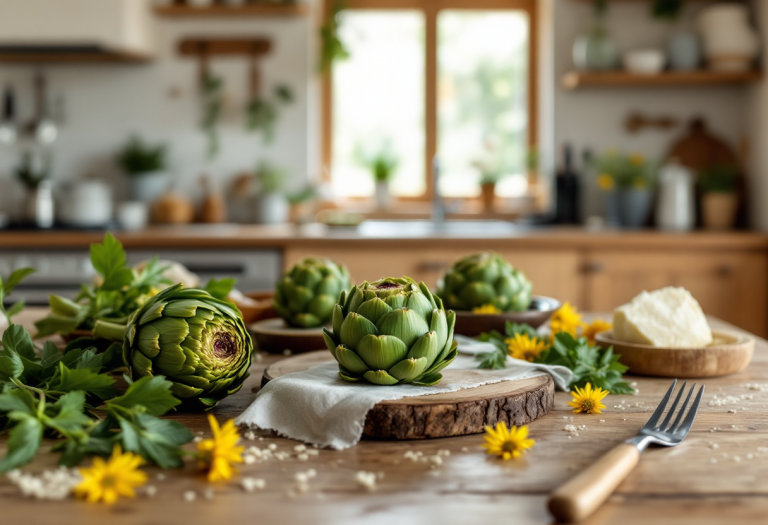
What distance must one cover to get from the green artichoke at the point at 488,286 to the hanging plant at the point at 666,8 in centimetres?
286

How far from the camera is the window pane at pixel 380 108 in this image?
422 centimetres

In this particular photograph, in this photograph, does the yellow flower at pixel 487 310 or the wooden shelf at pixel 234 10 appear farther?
the wooden shelf at pixel 234 10

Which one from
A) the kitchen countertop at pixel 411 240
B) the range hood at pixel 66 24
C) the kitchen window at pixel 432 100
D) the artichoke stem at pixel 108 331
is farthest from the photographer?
the kitchen window at pixel 432 100

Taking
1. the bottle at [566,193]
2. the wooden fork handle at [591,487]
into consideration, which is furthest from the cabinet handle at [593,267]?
the wooden fork handle at [591,487]

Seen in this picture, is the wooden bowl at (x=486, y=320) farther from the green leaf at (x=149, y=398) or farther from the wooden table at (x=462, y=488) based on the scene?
the green leaf at (x=149, y=398)

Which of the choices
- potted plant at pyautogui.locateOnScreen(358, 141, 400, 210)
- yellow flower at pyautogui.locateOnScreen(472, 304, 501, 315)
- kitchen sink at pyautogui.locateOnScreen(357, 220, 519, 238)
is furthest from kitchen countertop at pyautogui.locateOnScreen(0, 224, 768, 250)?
yellow flower at pyautogui.locateOnScreen(472, 304, 501, 315)

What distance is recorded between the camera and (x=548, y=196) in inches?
161

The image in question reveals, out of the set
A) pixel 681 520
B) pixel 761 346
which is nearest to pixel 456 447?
pixel 681 520

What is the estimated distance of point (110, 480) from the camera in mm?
704

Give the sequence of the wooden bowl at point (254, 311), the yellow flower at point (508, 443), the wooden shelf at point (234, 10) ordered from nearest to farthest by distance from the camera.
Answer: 1. the yellow flower at point (508, 443)
2. the wooden bowl at point (254, 311)
3. the wooden shelf at point (234, 10)

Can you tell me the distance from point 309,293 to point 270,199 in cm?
263

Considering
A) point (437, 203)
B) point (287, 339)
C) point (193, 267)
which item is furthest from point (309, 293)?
point (437, 203)

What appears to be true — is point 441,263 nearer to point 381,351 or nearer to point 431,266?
point 431,266

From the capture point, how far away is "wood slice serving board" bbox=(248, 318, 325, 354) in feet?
4.29
